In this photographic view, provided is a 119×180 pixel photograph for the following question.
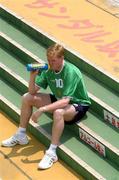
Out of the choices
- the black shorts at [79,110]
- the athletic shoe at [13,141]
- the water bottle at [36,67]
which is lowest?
the athletic shoe at [13,141]

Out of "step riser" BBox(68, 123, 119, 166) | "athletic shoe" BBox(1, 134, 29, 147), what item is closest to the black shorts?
"step riser" BBox(68, 123, 119, 166)

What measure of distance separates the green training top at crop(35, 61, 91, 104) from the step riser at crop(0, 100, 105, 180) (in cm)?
64

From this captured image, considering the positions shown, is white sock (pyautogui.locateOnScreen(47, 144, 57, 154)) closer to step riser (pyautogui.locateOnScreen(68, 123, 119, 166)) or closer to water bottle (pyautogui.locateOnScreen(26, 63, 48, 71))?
step riser (pyautogui.locateOnScreen(68, 123, 119, 166))

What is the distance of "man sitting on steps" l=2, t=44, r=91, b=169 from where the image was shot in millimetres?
7293

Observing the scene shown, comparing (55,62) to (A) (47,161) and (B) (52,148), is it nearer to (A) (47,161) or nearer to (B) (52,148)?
(B) (52,148)

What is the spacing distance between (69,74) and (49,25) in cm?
251

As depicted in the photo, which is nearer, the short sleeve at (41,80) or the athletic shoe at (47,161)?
the athletic shoe at (47,161)

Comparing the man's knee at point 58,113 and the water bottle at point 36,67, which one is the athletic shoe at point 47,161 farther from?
the water bottle at point 36,67

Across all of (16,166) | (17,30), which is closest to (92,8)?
(17,30)

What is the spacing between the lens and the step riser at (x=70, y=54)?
8.20 meters

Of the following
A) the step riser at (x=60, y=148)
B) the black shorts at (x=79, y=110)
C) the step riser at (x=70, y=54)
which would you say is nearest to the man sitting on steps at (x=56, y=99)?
the black shorts at (x=79, y=110)

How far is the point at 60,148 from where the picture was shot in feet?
24.6

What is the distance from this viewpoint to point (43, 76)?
765cm

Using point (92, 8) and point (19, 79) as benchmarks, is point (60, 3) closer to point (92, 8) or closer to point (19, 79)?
point (92, 8)
